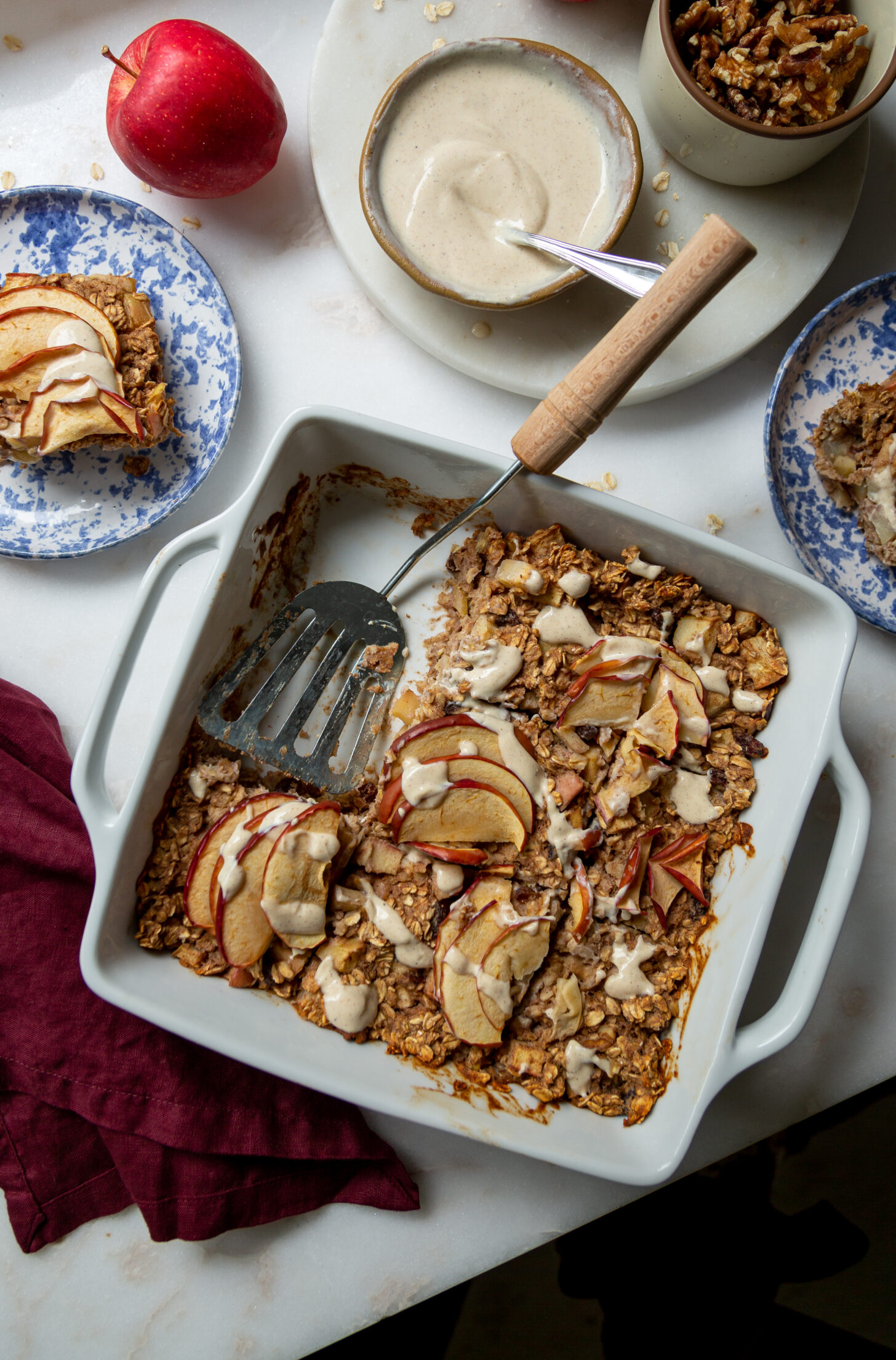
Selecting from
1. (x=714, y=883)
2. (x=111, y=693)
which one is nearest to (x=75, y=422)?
(x=111, y=693)

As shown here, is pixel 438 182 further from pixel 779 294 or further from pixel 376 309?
pixel 779 294

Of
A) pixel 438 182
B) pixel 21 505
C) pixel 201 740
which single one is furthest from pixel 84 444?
pixel 438 182

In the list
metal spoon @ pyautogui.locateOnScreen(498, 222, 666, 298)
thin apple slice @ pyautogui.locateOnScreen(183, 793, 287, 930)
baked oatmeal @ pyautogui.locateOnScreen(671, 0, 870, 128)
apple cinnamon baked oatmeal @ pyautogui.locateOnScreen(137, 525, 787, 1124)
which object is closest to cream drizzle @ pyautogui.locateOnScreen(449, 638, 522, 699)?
apple cinnamon baked oatmeal @ pyautogui.locateOnScreen(137, 525, 787, 1124)

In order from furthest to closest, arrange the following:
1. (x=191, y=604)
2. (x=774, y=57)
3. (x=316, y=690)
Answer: (x=191, y=604)
(x=316, y=690)
(x=774, y=57)

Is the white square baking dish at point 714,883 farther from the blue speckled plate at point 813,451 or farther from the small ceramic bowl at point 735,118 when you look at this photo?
the small ceramic bowl at point 735,118

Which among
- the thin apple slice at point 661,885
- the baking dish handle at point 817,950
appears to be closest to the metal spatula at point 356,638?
the thin apple slice at point 661,885

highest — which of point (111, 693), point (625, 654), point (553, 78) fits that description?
point (553, 78)

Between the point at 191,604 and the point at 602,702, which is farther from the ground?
the point at 602,702

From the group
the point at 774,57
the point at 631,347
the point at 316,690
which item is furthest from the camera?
the point at 316,690

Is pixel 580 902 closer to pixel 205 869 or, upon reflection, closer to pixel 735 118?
pixel 205 869
